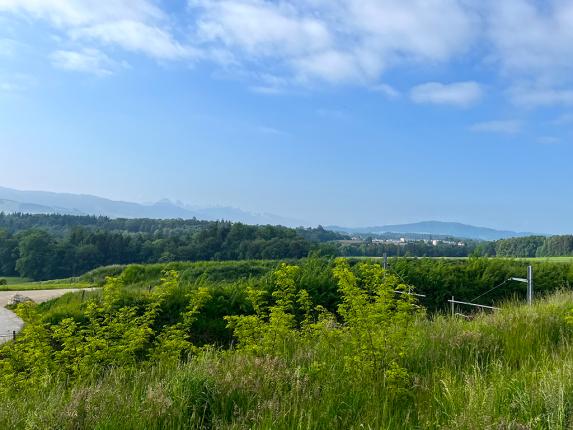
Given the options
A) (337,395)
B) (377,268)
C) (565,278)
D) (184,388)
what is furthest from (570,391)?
(565,278)

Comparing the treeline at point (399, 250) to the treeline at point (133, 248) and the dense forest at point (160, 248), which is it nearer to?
the dense forest at point (160, 248)

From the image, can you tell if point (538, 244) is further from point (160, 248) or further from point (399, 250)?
point (160, 248)

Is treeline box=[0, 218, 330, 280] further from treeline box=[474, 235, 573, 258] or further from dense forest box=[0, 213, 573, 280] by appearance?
treeline box=[474, 235, 573, 258]

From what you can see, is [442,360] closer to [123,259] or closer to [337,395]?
[337,395]

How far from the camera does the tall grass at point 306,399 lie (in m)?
3.09

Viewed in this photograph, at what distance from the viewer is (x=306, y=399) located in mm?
3504

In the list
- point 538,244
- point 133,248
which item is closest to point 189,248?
point 133,248

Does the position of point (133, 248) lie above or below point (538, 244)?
below

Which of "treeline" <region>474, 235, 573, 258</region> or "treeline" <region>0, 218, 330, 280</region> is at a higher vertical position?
"treeline" <region>474, 235, 573, 258</region>

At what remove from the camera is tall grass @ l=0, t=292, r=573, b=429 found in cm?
309

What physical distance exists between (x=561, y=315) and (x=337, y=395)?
5086 millimetres

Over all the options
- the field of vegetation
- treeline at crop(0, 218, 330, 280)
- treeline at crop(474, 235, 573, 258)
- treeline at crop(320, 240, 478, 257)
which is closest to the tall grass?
the field of vegetation

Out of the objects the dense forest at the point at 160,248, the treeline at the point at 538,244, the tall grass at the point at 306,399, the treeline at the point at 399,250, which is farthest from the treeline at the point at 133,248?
the tall grass at the point at 306,399

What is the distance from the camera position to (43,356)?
→ 5590mm
